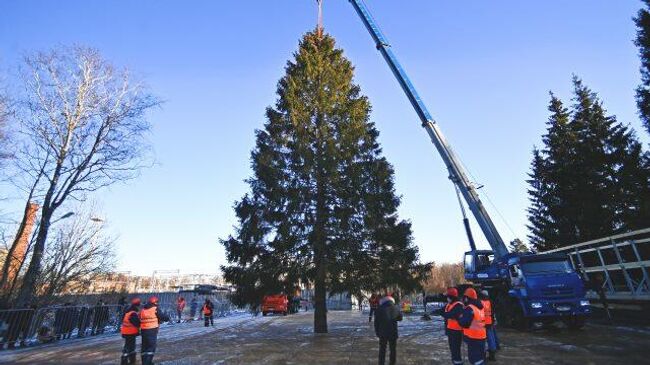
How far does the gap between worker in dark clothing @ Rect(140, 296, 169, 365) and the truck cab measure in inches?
476

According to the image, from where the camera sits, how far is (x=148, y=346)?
9.50 meters

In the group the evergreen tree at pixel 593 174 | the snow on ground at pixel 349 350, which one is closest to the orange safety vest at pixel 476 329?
the snow on ground at pixel 349 350

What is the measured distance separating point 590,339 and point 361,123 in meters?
11.9

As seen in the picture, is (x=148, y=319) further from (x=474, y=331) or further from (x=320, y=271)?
(x=320, y=271)

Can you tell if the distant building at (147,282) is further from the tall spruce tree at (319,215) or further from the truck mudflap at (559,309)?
the truck mudflap at (559,309)

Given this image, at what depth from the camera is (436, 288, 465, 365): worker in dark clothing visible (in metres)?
7.72

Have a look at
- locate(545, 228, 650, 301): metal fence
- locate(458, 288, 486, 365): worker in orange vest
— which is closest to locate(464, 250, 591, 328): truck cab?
locate(545, 228, 650, 301): metal fence

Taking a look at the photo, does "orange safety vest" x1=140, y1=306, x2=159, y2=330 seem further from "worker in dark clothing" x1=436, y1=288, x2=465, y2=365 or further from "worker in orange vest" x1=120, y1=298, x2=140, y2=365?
"worker in dark clothing" x1=436, y1=288, x2=465, y2=365

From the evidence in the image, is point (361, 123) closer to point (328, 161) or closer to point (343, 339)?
point (328, 161)

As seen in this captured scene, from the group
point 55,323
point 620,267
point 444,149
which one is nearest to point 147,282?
point 55,323

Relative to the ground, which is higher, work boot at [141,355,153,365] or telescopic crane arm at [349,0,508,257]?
telescopic crane arm at [349,0,508,257]

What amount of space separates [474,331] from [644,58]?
17.4 metres

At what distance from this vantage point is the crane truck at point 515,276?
14.1m

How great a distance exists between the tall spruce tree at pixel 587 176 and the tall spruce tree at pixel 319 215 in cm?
1342
